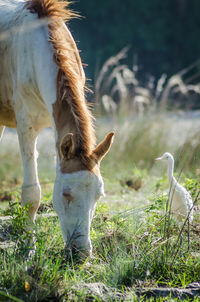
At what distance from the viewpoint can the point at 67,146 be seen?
3107 mm

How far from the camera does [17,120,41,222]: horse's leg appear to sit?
3887mm

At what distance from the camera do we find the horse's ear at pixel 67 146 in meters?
3.05

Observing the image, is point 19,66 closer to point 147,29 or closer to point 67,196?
point 67,196

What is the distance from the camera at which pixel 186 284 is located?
122 inches

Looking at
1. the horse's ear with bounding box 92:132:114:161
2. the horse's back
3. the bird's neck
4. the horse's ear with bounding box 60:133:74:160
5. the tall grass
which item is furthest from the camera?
the tall grass

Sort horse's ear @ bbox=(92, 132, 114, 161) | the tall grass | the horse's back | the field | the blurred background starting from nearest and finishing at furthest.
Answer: the field, horse's ear @ bbox=(92, 132, 114, 161), the horse's back, the tall grass, the blurred background

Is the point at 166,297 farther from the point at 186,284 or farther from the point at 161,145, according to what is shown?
the point at 161,145

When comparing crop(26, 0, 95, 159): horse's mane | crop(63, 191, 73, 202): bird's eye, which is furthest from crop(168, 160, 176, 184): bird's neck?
crop(63, 191, 73, 202): bird's eye

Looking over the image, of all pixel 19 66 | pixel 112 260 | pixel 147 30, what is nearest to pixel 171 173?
pixel 112 260

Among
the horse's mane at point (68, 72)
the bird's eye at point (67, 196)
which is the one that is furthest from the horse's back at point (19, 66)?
the bird's eye at point (67, 196)

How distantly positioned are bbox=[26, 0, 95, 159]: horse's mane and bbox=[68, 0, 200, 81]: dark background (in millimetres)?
12850

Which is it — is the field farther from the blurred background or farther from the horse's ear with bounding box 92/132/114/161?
the blurred background

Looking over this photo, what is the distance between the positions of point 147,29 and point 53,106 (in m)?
15.1

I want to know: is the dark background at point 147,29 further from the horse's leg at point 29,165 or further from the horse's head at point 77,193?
the horse's head at point 77,193
